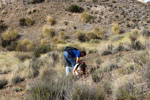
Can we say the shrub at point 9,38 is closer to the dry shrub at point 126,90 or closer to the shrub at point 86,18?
the shrub at point 86,18

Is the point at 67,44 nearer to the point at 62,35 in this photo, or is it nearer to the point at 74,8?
the point at 62,35

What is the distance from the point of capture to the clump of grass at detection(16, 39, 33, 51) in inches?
779

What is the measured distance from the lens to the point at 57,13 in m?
28.8

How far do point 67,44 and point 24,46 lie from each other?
5.47 m

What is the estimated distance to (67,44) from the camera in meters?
20.3

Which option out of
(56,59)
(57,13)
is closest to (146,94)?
(56,59)

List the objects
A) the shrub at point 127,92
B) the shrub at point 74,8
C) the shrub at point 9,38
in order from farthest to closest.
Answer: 1. the shrub at point 74,8
2. the shrub at point 9,38
3. the shrub at point 127,92

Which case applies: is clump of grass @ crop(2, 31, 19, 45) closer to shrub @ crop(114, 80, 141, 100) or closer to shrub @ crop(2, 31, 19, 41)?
shrub @ crop(2, 31, 19, 41)

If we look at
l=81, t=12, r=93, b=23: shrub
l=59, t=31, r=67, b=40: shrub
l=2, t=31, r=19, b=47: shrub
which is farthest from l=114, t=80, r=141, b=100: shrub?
l=81, t=12, r=93, b=23: shrub

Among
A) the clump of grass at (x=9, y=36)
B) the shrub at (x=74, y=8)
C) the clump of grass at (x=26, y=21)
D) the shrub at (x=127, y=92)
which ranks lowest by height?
the clump of grass at (x=9, y=36)

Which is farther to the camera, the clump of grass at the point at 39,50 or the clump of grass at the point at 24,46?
the clump of grass at the point at 24,46

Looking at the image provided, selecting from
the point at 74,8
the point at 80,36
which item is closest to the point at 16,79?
the point at 80,36

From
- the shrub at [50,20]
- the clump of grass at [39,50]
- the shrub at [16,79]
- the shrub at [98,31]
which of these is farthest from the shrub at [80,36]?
the shrub at [16,79]

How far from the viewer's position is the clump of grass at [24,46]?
19.8 meters
